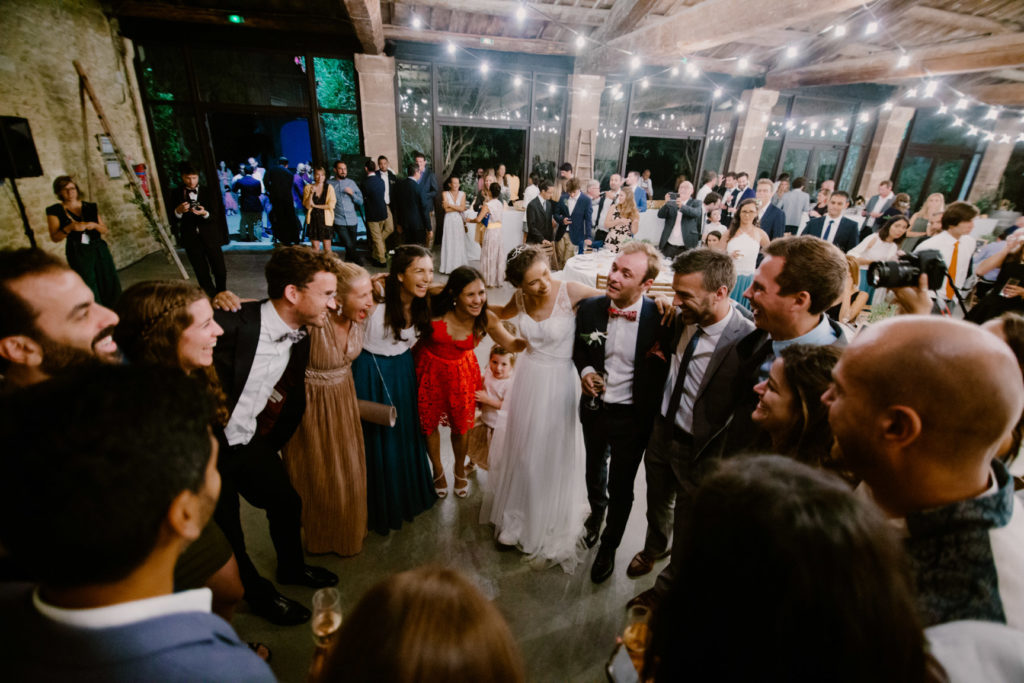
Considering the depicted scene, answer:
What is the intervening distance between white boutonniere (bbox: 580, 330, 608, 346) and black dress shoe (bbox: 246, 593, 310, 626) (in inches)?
70.4

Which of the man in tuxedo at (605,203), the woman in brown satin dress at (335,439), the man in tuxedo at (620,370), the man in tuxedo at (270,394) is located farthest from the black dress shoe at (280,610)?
the man in tuxedo at (605,203)

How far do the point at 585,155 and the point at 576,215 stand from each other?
3.28m

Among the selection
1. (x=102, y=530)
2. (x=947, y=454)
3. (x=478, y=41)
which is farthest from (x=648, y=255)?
Result: (x=478, y=41)

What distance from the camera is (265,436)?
1.95 metres

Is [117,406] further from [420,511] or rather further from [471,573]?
[420,511]

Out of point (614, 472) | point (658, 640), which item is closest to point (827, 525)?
point (658, 640)

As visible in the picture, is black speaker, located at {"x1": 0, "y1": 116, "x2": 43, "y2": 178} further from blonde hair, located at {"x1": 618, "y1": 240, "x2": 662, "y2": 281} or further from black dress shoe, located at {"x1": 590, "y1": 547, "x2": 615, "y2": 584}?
black dress shoe, located at {"x1": 590, "y1": 547, "x2": 615, "y2": 584}

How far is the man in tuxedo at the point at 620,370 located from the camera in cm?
203

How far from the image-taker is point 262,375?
1.78m

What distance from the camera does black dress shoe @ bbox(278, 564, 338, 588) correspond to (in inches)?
83.6

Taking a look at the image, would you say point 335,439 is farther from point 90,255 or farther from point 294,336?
point 90,255

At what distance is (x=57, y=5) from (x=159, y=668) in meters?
9.20

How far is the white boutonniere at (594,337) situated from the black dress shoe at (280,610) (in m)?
1.79

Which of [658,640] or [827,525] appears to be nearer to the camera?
[827,525]
